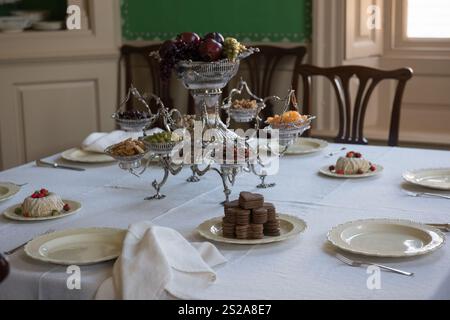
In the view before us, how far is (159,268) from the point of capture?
51.3 inches

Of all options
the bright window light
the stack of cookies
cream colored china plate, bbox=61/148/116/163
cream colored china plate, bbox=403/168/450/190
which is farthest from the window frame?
the stack of cookies

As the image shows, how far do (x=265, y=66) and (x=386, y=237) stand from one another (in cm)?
202

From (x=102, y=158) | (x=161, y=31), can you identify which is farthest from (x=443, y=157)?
A: (x=161, y=31)

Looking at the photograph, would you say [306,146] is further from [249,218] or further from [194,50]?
[249,218]

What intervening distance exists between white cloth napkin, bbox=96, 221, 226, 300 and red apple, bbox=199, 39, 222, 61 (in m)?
0.58

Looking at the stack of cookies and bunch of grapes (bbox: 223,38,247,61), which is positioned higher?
bunch of grapes (bbox: 223,38,247,61)

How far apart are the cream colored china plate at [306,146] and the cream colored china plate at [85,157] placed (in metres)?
0.55

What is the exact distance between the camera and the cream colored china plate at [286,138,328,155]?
7.70 feet

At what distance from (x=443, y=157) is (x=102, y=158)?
102 centimetres

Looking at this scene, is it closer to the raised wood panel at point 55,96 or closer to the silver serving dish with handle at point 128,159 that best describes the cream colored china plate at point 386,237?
the silver serving dish with handle at point 128,159

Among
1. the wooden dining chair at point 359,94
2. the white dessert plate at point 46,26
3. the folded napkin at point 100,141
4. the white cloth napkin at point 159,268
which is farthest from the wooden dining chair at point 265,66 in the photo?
the white cloth napkin at point 159,268

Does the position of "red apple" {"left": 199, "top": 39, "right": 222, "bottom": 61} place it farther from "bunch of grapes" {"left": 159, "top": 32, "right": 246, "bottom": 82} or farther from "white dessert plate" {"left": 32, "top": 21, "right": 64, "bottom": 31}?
"white dessert plate" {"left": 32, "top": 21, "right": 64, "bottom": 31}

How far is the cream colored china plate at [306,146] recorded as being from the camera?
92.4 inches
